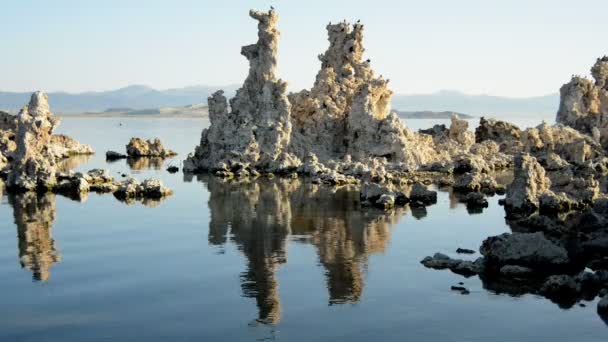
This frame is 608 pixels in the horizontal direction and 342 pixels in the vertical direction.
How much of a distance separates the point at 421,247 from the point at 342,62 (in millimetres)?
44030

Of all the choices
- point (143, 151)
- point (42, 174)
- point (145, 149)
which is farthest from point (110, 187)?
point (145, 149)

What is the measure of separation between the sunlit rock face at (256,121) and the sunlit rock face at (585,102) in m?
42.8

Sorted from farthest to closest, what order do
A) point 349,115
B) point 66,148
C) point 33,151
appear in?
1. point 66,148
2. point 349,115
3. point 33,151

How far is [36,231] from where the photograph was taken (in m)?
41.2

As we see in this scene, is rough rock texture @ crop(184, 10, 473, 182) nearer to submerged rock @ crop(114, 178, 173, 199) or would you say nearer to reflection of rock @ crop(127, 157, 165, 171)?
reflection of rock @ crop(127, 157, 165, 171)

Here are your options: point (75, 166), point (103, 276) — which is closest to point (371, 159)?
point (75, 166)

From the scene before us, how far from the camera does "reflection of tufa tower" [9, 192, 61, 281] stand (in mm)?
33562

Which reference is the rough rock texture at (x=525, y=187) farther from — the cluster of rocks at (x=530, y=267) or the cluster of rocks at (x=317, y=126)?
the cluster of rocks at (x=317, y=126)

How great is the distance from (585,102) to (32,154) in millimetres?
69668

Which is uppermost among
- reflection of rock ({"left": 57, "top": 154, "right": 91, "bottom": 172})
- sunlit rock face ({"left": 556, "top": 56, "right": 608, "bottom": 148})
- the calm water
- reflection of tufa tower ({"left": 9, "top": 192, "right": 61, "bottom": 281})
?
sunlit rock face ({"left": 556, "top": 56, "right": 608, "bottom": 148})

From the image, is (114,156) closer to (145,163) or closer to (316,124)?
(145,163)

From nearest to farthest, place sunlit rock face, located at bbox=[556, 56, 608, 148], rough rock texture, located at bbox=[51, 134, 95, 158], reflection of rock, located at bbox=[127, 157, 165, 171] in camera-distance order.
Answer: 1. reflection of rock, located at bbox=[127, 157, 165, 171]
2. rough rock texture, located at bbox=[51, 134, 95, 158]
3. sunlit rock face, located at bbox=[556, 56, 608, 148]

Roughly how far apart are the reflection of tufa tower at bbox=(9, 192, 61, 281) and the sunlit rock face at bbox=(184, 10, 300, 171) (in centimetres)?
2020

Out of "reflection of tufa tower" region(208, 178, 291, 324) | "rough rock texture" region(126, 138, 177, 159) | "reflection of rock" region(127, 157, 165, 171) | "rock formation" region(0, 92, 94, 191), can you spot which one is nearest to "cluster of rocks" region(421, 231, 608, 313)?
"reflection of tufa tower" region(208, 178, 291, 324)
